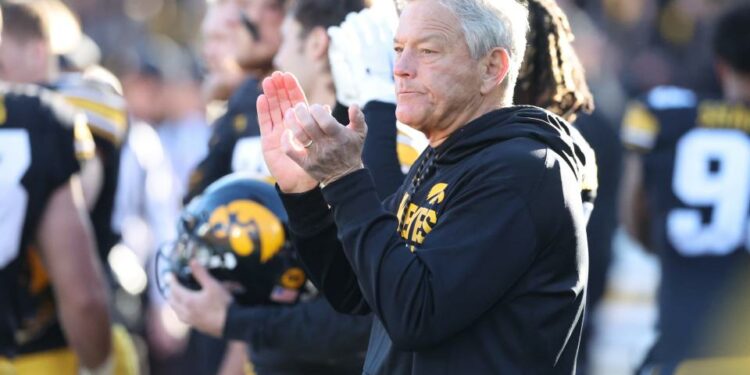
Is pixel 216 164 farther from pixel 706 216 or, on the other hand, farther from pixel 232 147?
pixel 706 216

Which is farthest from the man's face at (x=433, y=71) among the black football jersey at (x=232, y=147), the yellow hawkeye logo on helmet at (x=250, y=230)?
the black football jersey at (x=232, y=147)

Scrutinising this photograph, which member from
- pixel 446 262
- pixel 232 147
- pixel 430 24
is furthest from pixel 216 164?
pixel 446 262

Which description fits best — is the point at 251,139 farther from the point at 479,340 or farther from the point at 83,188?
the point at 479,340

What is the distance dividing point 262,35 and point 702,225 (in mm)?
1922

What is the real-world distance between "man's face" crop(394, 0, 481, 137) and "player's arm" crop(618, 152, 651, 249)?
2857 mm

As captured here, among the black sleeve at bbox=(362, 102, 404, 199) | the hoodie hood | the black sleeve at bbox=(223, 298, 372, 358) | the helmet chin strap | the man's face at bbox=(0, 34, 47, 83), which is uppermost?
the hoodie hood

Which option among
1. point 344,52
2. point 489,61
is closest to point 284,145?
point 489,61

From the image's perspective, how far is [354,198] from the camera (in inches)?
108

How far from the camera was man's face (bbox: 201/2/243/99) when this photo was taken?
6262 mm

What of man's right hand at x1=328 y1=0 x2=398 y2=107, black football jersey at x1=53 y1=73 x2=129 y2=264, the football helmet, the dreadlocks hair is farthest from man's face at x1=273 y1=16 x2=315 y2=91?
black football jersey at x1=53 y1=73 x2=129 y2=264

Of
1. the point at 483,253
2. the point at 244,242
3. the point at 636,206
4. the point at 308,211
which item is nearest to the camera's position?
the point at 483,253

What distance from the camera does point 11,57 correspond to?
547 cm

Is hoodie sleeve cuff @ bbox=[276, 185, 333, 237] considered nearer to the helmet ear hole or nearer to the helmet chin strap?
the helmet ear hole

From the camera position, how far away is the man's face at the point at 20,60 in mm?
5461
